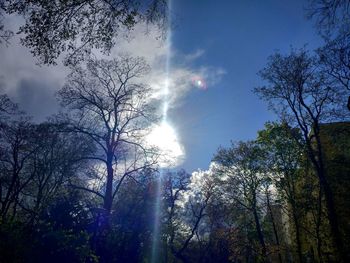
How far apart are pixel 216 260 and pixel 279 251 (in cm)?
2415

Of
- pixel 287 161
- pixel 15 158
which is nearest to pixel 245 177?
pixel 287 161

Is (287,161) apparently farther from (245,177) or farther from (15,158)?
(15,158)

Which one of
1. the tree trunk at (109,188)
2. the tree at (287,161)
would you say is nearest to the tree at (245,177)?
the tree at (287,161)

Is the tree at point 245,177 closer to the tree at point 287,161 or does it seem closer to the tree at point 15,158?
the tree at point 287,161

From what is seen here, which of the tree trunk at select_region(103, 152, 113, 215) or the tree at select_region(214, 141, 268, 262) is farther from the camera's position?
the tree at select_region(214, 141, 268, 262)

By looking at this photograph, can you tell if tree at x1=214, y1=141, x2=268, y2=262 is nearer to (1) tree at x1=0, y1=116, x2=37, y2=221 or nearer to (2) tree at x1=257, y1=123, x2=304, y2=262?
(2) tree at x1=257, y1=123, x2=304, y2=262

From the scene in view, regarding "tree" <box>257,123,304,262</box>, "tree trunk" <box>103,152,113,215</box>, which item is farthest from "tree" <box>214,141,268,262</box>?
"tree trunk" <box>103,152,113,215</box>

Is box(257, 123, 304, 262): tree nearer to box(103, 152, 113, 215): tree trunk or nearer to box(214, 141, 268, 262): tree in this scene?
box(214, 141, 268, 262): tree

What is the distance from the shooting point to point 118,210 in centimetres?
2680

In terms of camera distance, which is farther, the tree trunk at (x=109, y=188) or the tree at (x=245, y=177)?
the tree at (x=245, y=177)

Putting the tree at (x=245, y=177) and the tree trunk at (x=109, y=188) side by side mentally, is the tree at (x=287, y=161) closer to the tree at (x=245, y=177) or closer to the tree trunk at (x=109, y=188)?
the tree at (x=245, y=177)

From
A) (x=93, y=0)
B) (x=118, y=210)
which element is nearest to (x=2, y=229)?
(x=93, y=0)

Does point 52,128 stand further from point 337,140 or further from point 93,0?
point 337,140

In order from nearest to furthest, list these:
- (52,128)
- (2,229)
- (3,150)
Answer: (2,229), (52,128), (3,150)
